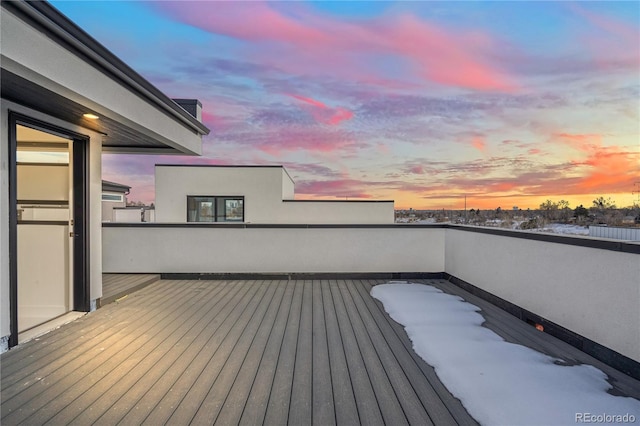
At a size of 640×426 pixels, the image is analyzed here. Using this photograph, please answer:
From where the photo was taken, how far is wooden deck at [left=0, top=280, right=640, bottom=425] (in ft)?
5.34

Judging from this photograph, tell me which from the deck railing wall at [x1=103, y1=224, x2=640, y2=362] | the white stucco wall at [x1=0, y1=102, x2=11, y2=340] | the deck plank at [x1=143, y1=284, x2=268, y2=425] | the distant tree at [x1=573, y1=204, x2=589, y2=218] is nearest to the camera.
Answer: the deck plank at [x1=143, y1=284, x2=268, y2=425]

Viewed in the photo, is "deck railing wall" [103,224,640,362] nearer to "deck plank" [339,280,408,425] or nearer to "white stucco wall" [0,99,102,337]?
"white stucco wall" [0,99,102,337]

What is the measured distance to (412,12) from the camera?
6.29m

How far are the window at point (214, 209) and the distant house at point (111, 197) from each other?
348 cm

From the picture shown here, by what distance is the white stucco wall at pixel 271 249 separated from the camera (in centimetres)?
510

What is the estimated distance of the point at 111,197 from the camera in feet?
40.6

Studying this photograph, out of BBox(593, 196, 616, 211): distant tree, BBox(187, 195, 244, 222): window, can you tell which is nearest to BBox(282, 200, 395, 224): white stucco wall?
BBox(187, 195, 244, 222): window

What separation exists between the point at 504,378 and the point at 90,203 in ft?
14.8

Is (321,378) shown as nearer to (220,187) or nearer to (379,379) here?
(379,379)

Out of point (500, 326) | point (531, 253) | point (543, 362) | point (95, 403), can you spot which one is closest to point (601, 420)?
point (543, 362)

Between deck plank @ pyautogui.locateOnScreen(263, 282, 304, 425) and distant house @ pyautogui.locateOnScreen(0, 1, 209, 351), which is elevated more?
distant house @ pyautogui.locateOnScreen(0, 1, 209, 351)

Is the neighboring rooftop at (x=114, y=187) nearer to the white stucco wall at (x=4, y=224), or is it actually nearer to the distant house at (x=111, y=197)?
the distant house at (x=111, y=197)

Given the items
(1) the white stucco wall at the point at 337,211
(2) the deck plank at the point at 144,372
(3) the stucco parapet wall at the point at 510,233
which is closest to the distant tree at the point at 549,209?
(1) the white stucco wall at the point at 337,211

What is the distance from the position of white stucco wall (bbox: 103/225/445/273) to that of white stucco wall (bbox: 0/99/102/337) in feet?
4.61
